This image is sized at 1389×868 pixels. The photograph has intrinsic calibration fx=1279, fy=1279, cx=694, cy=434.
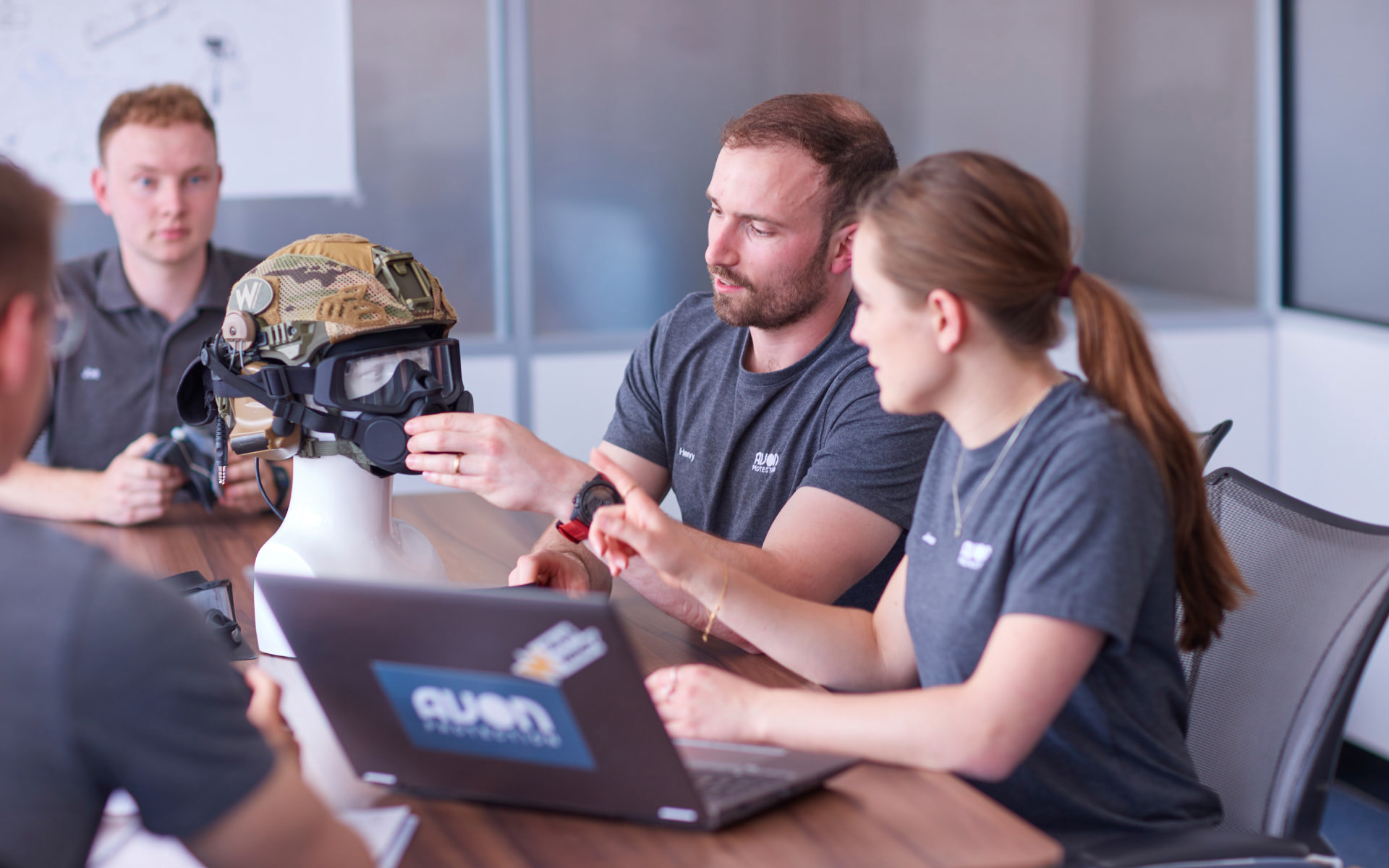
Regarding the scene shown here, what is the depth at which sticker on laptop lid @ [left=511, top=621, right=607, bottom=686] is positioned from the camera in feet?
3.11

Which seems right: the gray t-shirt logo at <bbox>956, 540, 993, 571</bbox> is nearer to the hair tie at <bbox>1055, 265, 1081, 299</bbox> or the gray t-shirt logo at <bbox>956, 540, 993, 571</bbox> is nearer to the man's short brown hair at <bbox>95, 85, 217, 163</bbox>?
the hair tie at <bbox>1055, 265, 1081, 299</bbox>

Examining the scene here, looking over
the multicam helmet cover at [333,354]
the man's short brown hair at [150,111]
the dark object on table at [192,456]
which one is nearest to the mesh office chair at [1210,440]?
the multicam helmet cover at [333,354]

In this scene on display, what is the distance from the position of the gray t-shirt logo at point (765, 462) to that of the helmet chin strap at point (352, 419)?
1.85 ft

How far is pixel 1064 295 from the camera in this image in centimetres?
130

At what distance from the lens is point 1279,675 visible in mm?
1392

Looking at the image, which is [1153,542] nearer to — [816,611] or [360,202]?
[816,611]

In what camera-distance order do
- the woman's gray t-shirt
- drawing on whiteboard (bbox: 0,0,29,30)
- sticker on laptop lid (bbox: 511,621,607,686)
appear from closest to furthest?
1. sticker on laptop lid (bbox: 511,621,607,686)
2. the woman's gray t-shirt
3. drawing on whiteboard (bbox: 0,0,29,30)

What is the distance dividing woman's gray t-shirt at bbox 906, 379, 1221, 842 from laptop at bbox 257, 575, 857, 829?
0.26m

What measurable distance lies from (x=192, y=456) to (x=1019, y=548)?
1444mm

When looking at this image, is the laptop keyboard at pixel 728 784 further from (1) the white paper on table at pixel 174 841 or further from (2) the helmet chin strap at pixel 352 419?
(2) the helmet chin strap at pixel 352 419

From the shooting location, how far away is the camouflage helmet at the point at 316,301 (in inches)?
56.2

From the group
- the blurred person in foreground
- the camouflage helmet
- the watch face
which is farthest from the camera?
the watch face

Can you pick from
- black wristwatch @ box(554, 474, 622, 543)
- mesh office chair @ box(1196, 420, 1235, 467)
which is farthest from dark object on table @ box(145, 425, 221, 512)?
mesh office chair @ box(1196, 420, 1235, 467)

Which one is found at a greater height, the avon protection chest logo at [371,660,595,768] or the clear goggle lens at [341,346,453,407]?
the clear goggle lens at [341,346,453,407]
